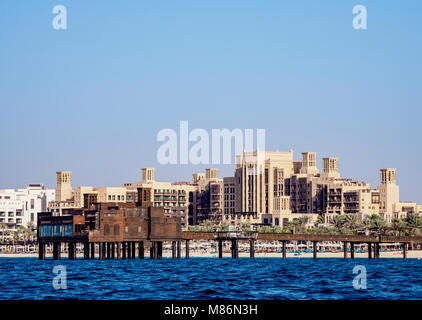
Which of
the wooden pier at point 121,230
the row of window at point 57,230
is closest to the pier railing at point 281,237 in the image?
the wooden pier at point 121,230

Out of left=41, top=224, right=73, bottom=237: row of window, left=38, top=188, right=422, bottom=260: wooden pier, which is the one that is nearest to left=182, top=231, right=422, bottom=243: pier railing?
left=38, top=188, right=422, bottom=260: wooden pier

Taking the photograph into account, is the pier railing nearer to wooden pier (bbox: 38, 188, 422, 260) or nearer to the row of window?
wooden pier (bbox: 38, 188, 422, 260)

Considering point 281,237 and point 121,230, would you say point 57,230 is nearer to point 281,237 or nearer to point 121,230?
point 121,230

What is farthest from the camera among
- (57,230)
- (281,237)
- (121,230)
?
(57,230)

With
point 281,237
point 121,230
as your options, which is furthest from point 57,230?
point 281,237

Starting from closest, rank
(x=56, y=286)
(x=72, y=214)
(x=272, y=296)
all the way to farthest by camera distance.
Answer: (x=272, y=296), (x=56, y=286), (x=72, y=214)

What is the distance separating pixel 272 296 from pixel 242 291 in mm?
6663

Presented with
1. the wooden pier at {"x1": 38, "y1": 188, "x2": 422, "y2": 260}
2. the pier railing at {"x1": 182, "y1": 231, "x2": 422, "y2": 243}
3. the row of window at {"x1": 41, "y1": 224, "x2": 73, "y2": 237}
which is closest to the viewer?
the wooden pier at {"x1": 38, "y1": 188, "x2": 422, "y2": 260}

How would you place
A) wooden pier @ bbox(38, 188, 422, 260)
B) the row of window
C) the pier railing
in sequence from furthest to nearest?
the pier railing
the row of window
wooden pier @ bbox(38, 188, 422, 260)
